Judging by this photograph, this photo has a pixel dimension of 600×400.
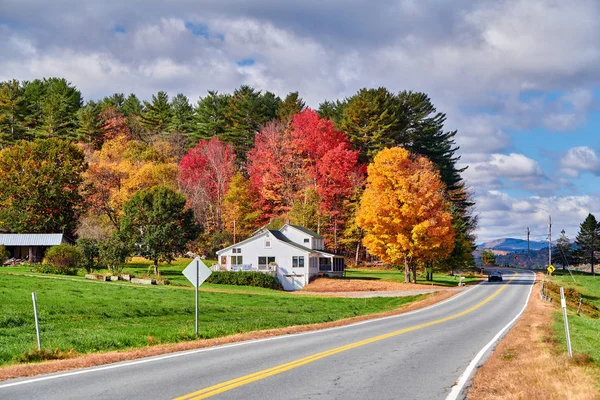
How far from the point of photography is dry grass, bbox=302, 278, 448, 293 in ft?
197

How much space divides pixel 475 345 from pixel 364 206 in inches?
1801

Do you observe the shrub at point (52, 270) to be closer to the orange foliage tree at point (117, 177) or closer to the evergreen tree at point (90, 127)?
the orange foliage tree at point (117, 177)

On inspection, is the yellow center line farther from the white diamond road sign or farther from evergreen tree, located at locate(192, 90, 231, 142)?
evergreen tree, located at locate(192, 90, 231, 142)

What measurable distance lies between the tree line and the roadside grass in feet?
112

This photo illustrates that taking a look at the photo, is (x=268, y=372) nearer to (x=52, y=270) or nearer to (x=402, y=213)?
(x=402, y=213)

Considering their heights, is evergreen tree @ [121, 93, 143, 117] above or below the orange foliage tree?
above

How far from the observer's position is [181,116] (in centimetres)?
11381

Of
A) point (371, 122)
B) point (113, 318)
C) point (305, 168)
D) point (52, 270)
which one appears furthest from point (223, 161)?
point (113, 318)

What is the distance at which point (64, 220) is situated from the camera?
258 ft

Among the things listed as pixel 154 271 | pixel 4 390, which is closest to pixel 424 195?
pixel 154 271

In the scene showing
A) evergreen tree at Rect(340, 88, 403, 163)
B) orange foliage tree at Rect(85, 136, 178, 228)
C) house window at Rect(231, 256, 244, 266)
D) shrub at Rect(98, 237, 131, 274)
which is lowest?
house window at Rect(231, 256, 244, 266)

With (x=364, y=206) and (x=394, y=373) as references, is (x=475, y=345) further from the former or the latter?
(x=364, y=206)

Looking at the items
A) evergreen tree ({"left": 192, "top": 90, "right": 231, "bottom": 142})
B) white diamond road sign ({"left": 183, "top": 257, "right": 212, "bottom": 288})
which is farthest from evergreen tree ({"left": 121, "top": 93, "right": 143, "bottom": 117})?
white diamond road sign ({"left": 183, "top": 257, "right": 212, "bottom": 288})

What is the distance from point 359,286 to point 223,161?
38.2m
